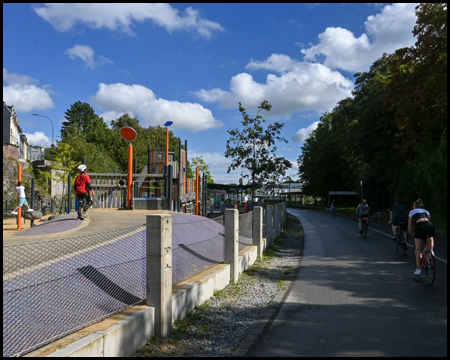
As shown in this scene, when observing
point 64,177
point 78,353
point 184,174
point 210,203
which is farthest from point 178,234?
point 64,177

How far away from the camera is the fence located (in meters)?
3.38

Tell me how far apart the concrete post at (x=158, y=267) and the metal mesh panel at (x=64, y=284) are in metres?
0.22

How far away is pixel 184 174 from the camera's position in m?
21.3

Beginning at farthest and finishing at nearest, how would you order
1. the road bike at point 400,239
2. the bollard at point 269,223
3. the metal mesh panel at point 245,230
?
the bollard at point 269,223 → the road bike at point 400,239 → the metal mesh panel at point 245,230

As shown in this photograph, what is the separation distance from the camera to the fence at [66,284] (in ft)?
11.1

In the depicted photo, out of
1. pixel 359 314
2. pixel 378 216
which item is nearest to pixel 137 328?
pixel 359 314

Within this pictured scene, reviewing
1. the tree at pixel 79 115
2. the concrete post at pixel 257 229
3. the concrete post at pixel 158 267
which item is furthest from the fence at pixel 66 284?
the tree at pixel 79 115

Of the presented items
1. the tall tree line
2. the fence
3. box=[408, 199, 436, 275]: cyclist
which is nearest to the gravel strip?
the fence

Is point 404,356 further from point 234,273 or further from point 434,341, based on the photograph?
point 234,273

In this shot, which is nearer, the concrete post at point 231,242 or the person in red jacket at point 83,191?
the concrete post at point 231,242

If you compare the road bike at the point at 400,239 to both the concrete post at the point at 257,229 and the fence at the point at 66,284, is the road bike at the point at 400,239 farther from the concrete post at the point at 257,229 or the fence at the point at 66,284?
the fence at the point at 66,284

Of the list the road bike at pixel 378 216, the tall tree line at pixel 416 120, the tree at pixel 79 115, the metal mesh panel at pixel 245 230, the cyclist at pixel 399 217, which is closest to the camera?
the metal mesh panel at pixel 245 230

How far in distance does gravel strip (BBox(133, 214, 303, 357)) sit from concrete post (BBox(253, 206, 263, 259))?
1.76 meters

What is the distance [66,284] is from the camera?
390 centimetres
